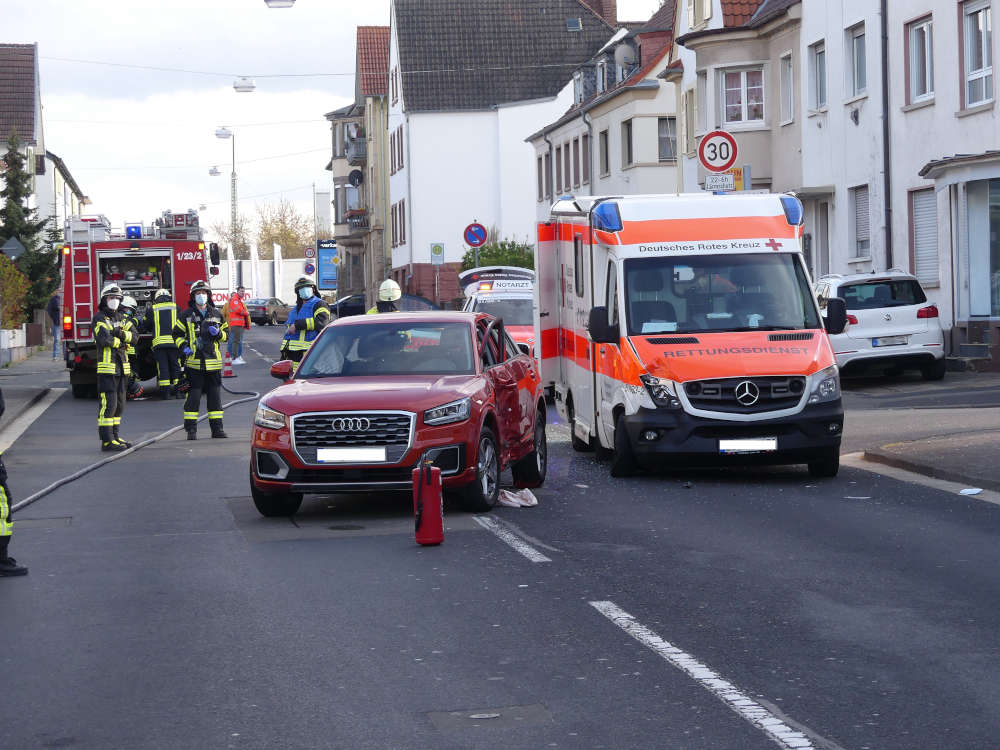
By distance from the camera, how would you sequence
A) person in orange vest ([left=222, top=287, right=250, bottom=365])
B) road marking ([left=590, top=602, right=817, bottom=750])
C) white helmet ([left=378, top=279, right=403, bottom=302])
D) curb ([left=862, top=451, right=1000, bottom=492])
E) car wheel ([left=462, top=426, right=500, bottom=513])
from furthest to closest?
person in orange vest ([left=222, top=287, right=250, bottom=365]) → white helmet ([left=378, top=279, right=403, bottom=302]) → curb ([left=862, top=451, right=1000, bottom=492]) → car wheel ([left=462, top=426, right=500, bottom=513]) → road marking ([left=590, top=602, right=817, bottom=750])

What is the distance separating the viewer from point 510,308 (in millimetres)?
25562

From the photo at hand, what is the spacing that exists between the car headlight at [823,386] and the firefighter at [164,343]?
13.9 meters

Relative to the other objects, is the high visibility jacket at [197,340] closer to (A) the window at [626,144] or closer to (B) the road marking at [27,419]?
(B) the road marking at [27,419]

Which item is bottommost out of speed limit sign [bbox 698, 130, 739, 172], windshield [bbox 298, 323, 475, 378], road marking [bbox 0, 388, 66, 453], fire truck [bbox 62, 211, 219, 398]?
road marking [bbox 0, 388, 66, 453]

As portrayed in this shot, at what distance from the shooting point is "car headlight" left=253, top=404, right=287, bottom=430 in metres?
11.9

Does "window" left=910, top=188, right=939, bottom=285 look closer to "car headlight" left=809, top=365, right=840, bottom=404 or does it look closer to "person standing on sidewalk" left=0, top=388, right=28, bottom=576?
"car headlight" left=809, top=365, right=840, bottom=404

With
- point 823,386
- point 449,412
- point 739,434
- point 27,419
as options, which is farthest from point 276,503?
point 27,419

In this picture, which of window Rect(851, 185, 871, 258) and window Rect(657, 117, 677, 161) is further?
window Rect(657, 117, 677, 161)

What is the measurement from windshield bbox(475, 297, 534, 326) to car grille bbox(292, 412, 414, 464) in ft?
44.5

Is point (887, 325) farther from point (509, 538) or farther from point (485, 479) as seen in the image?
point (509, 538)

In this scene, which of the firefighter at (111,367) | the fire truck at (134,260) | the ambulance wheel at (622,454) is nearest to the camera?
the ambulance wheel at (622,454)

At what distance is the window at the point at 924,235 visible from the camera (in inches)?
1143

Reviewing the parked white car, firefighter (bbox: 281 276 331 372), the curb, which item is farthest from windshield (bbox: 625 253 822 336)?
the parked white car

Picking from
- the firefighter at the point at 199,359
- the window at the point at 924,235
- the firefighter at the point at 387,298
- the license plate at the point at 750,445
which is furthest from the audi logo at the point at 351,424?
the window at the point at 924,235
